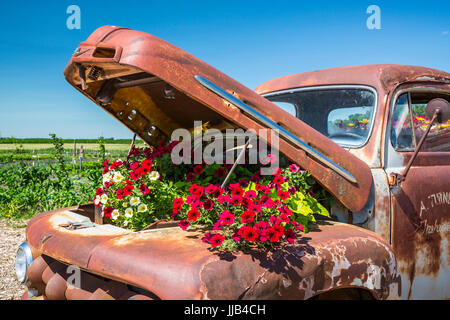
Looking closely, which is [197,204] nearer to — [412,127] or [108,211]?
[108,211]

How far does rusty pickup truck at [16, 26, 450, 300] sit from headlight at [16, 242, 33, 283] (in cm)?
1

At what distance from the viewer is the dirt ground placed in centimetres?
388

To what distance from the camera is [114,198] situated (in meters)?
2.31

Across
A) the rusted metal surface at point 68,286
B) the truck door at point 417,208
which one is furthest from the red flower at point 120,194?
the truck door at point 417,208

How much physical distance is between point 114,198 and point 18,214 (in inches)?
224

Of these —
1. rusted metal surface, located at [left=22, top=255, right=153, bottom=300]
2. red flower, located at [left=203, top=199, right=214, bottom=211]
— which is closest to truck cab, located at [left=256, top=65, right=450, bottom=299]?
red flower, located at [left=203, top=199, right=214, bottom=211]

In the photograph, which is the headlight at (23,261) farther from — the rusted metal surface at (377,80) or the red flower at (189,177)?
the rusted metal surface at (377,80)

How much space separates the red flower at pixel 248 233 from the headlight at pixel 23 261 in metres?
1.35

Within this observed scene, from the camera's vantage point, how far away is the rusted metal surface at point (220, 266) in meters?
1.46

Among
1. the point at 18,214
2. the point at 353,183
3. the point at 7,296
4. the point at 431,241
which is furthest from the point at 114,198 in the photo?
the point at 18,214

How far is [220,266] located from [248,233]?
20cm

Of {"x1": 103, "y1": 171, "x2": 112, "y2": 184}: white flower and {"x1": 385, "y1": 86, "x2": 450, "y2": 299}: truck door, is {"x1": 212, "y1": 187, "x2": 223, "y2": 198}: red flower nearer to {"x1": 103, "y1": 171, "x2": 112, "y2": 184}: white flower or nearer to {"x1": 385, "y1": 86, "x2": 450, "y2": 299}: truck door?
{"x1": 103, "y1": 171, "x2": 112, "y2": 184}: white flower

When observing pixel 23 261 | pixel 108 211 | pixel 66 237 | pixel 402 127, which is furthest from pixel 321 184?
pixel 23 261
